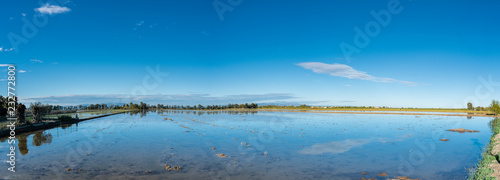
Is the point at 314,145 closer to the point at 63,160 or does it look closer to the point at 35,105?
the point at 63,160

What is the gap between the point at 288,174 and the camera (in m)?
10.7

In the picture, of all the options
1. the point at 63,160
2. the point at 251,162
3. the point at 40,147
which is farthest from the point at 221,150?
the point at 40,147

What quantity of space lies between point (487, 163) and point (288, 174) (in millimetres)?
9509

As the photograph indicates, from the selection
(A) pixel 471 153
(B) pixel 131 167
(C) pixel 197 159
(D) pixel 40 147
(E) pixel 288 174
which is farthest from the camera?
(D) pixel 40 147

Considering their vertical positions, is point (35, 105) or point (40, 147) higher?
point (35, 105)

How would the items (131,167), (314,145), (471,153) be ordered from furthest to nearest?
1. (314,145)
2. (471,153)
3. (131,167)

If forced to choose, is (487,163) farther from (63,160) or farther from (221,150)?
(63,160)

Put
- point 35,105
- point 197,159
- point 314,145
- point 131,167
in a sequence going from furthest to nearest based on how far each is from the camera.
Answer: point 35,105 → point 314,145 → point 197,159 → point 131,167

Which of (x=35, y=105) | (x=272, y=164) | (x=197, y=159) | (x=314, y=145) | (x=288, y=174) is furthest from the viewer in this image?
(x=35, y=105)

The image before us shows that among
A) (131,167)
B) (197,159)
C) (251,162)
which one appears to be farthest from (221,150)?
(131,167)

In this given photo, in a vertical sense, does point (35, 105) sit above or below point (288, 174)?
above

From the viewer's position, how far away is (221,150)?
16.0 m

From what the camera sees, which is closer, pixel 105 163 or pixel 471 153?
pixel 105 163

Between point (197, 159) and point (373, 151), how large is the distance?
1109cm
